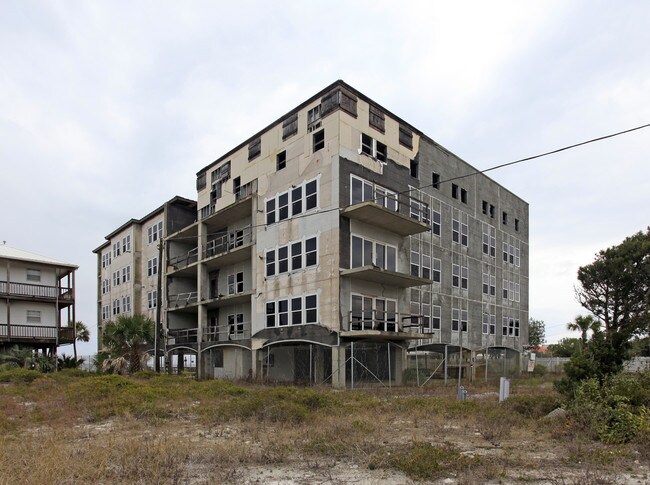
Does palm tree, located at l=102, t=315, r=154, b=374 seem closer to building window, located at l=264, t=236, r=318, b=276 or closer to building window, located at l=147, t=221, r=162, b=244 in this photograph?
building window, located at l=264, t=236, r=318, b=276

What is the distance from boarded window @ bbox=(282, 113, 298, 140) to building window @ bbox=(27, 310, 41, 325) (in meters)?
27.4

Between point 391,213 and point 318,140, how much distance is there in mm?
6173

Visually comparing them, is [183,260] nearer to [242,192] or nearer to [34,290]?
[242,192]

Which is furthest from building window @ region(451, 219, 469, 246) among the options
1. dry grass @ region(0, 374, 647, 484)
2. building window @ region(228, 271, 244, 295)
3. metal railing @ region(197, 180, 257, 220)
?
dry grass @ region(0, 374, 647, 484)

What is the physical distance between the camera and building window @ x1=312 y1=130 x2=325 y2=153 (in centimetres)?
3027

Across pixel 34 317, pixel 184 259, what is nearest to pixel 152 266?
pixel 184 259

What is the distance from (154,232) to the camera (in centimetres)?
4869

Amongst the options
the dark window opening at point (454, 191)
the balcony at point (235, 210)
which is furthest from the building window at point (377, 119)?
the dark window opening at point (454, 191)

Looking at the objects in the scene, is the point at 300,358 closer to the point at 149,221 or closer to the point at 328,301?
the point at 328,301

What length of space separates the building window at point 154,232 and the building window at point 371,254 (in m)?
23.9

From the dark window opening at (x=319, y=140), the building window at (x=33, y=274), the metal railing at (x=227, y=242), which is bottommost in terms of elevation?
the building window at (x=33, y=274)

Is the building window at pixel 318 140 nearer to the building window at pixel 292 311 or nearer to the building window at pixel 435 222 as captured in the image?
the building window at pixel 292 311

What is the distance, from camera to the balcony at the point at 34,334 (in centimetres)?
4131

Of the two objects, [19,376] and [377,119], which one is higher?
[377,119]
